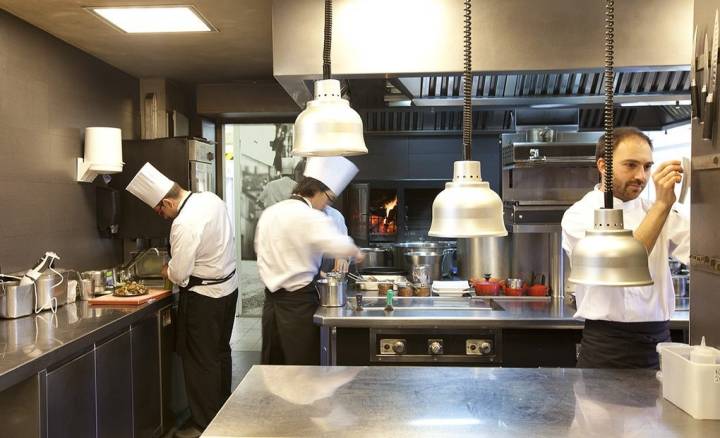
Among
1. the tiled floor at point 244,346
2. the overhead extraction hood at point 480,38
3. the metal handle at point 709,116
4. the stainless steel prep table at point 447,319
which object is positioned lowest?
the tiled floor at point 244,346

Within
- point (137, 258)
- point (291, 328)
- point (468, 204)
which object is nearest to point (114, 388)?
point (291, 328)

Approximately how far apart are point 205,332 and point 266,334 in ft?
1.62

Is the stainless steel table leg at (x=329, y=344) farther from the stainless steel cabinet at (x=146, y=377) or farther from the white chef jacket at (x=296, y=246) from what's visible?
the stainless steel cabinet at (x=146, y=377)

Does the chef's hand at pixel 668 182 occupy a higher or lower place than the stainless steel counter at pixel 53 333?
higher

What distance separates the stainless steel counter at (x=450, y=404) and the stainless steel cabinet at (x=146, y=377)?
1933 mm

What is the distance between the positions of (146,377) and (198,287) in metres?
0.68

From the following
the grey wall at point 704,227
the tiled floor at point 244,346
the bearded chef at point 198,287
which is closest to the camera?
the grey wall at point 704,227

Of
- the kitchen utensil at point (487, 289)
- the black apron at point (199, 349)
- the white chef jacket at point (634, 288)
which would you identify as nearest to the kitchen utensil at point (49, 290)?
the black apron at point (199, 349)

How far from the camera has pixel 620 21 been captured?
2.90 metres

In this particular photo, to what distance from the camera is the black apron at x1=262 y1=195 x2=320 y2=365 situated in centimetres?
394

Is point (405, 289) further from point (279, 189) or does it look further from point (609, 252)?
point (279, 189)

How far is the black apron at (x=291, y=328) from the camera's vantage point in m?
3.94

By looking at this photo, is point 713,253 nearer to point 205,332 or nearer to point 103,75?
point 205,332

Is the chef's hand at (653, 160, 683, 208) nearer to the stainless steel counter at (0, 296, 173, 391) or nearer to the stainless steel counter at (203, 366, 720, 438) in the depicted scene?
the stainless steel counter at (203, 366, 720, 438)
